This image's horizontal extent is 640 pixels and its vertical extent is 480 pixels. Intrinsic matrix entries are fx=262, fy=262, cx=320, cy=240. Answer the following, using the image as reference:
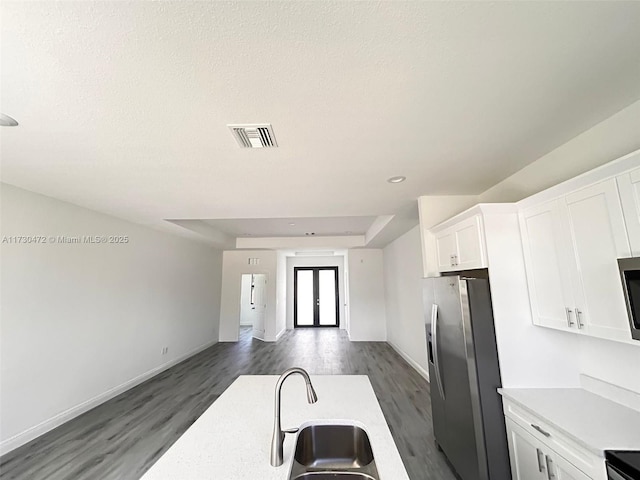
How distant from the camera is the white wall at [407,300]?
456cm

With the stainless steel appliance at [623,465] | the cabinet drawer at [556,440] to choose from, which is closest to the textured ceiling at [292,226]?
the cabinet drawer at [556,440]

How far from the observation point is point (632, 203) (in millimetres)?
1305

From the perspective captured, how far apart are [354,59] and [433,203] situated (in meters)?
2.31

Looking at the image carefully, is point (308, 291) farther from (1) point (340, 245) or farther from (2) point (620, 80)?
(2) point (620, 80)

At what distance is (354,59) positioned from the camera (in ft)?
3.94

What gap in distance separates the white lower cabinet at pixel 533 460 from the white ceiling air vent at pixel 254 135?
250 centimetres

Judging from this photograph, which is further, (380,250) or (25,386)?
(380,250)

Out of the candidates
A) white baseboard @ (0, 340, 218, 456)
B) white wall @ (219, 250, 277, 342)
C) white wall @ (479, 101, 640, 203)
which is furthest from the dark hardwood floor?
white wall @ (479, 101, 640, 203)

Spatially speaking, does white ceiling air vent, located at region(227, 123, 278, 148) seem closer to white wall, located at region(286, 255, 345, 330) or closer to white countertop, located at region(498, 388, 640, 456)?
white countertop, located at region(498, 388, 640, 456)

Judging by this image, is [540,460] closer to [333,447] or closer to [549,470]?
[549,470]

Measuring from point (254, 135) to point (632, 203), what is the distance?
213 cm

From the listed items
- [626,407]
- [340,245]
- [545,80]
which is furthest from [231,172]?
[340,245]

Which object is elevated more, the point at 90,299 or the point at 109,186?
the point at 109,186

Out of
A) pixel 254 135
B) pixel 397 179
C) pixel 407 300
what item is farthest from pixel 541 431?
pixel 407 300
